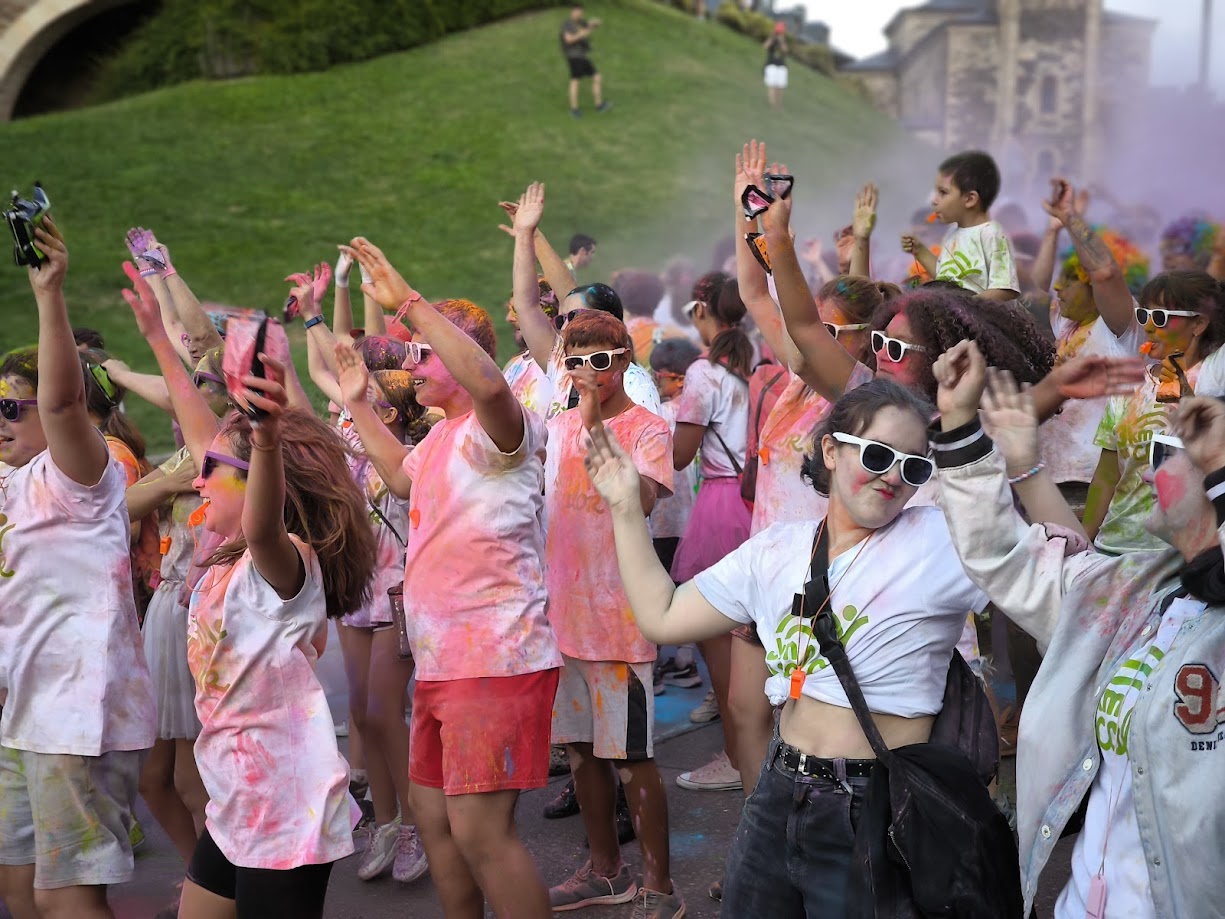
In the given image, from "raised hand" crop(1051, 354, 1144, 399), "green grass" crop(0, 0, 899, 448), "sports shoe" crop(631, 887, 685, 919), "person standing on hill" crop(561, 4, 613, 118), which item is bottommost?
"sports shoe" crop(631, 887, 685, 919)

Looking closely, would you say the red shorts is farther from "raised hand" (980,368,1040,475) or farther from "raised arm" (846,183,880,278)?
"raised arm" (846,183,880,278)

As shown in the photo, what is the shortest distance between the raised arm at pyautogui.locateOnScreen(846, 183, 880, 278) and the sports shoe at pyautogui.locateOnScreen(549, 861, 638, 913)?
2588 mm

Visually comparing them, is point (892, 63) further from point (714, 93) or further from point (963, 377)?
point (963, 377)

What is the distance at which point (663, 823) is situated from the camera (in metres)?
4.15

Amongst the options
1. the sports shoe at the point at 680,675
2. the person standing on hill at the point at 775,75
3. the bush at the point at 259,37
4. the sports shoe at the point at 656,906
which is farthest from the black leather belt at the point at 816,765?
the person standing on hill at the point at 775,75

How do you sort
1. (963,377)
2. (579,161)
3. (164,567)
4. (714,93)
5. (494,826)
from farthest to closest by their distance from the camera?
(714,93)
(579,161)
(164,567)
(494,826)
(963,377)

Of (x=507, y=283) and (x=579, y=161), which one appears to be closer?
(x=507, y=283)

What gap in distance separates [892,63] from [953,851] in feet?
229

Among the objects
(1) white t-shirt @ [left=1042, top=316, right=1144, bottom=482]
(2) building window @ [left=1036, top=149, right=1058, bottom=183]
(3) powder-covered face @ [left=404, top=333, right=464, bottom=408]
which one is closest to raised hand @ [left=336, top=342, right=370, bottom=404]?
(3) powder-covered face @ [left=404, top=333, right=464, bottom=408]

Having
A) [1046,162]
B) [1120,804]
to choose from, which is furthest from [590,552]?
[1046,162]

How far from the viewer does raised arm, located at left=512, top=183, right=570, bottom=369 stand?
5.10 meters

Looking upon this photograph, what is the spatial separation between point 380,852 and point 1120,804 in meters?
3.07

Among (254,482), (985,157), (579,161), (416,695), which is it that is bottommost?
(416,695)

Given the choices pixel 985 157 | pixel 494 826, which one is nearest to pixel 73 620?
pixel 494 826
